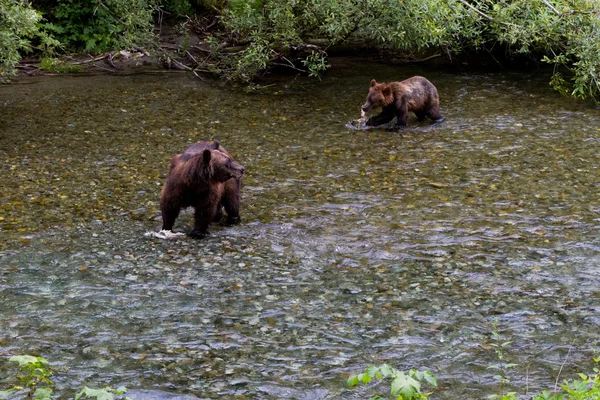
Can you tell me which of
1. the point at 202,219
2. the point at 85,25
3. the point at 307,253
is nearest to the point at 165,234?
the point at 202,219

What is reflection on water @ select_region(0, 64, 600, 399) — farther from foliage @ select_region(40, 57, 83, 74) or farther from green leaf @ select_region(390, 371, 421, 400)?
foliage @ select_region(40, 57, 83, 74)

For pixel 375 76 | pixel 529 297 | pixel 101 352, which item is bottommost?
pixel 101 352

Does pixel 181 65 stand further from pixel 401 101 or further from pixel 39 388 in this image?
pixel 39 388

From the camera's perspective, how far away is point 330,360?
20.2ft

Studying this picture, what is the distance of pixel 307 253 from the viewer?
848 centimetres

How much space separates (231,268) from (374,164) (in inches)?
176

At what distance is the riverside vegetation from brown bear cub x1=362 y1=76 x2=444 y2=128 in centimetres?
141

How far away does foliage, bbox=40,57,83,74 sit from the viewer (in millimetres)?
18719

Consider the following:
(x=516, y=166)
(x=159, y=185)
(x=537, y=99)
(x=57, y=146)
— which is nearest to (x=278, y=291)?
(x=159, y=185)

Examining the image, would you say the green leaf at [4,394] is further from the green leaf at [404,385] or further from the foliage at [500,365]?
the foliage at [500,365]

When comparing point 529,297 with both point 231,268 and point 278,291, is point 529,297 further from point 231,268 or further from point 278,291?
point 231,268

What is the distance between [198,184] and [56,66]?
1194cm

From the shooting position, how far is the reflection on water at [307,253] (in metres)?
6.21

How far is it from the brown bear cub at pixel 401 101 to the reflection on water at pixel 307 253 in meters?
0.36
